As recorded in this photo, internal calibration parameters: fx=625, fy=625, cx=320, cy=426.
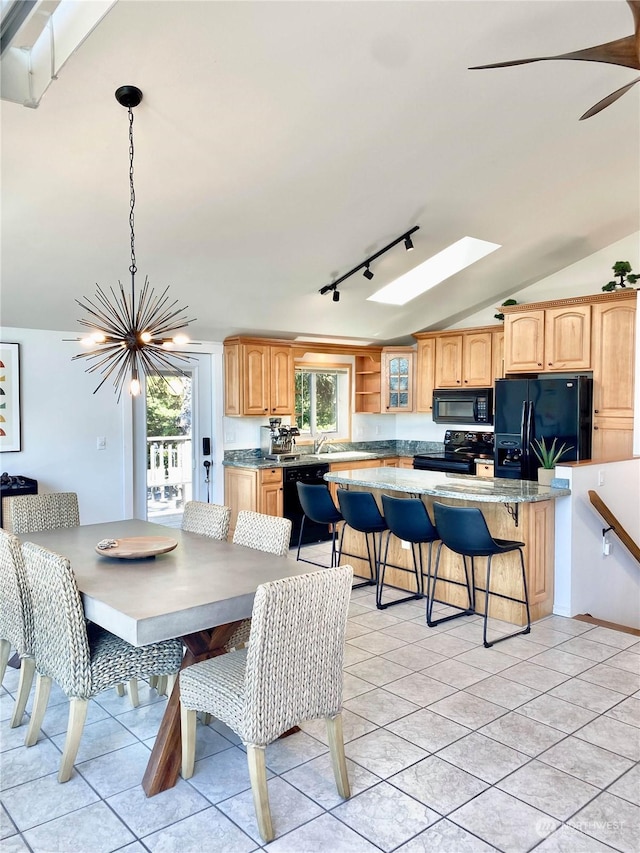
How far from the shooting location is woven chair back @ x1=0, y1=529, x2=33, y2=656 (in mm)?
2740

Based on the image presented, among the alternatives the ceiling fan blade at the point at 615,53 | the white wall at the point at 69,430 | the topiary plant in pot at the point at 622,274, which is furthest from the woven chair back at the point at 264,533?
the topiary plant in pot at the point at 622,274

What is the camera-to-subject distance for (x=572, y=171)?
4.52 meters

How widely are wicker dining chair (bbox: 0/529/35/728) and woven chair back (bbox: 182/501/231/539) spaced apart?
108 centimetres

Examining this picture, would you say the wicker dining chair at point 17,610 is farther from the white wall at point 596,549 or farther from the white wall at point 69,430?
the white wall at point 596,549

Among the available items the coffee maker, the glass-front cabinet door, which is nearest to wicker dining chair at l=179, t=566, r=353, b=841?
the coffee maker

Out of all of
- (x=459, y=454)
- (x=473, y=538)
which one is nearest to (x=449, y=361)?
(x=459, y=454)

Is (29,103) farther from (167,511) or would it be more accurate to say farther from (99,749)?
(167,511)

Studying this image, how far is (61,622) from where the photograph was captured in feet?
7.87

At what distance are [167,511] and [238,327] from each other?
1.92 metres

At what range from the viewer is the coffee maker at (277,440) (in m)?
6.61

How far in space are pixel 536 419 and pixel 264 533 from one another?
3.27m

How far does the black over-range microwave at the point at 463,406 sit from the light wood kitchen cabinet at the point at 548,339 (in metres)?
0.54

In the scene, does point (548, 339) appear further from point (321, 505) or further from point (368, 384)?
point (321, 505)

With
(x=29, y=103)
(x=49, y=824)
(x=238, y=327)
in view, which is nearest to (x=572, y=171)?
(x=238, y=327)
